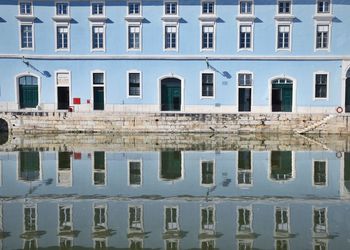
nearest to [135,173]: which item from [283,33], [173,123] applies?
[173,123]

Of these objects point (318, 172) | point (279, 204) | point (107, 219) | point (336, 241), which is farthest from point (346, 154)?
point (107, 219)

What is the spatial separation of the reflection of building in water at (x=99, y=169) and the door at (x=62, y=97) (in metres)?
11.5

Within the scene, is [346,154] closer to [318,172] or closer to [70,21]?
[318,172]

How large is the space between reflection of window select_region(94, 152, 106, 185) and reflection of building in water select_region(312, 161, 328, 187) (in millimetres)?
6850

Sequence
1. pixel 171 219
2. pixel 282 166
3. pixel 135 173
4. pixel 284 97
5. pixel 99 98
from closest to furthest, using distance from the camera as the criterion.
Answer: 1. pixel 171 219
2. pixel 135 173
3. pixel 282 166
4. pixel 284 97
5. pixel 99 98

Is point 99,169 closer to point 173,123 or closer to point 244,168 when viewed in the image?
point 244,168

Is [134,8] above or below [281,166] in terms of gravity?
above

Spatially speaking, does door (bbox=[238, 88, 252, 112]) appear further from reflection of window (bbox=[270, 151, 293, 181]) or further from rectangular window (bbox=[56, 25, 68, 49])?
rectangular window (bbox=[56, 25, 68, 49])

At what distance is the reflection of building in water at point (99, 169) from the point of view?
49.0 feet

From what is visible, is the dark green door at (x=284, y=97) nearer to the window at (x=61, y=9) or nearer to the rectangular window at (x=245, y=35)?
the rectangular window at (x=245, y=35)

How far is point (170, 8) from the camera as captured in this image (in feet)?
99.3

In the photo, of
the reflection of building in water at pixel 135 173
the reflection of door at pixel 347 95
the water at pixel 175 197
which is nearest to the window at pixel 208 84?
the water at pixel 175 197

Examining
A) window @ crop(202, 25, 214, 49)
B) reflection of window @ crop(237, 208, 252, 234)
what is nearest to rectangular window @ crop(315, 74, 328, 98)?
window @ crop(202, 25, 214, 49)

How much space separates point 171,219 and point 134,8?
2211cm
